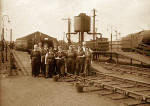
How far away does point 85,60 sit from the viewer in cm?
1227

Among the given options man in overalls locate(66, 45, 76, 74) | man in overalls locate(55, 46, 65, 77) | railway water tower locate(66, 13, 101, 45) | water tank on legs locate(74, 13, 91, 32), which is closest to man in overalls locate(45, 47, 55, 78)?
man in overalls locate(55, 46, 65, 77)

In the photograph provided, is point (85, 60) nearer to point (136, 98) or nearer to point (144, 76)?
point (144, 76)

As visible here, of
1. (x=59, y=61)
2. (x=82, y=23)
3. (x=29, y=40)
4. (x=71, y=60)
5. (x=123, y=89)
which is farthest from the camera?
(x=29, y=40)

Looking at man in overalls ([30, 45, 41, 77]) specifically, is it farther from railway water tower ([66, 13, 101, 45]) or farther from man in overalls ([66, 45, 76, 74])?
Answer: railway water tower ([66, 13, 101, 45])

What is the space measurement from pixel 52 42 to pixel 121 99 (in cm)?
1745

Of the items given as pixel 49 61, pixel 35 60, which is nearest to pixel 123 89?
pixel 49 61

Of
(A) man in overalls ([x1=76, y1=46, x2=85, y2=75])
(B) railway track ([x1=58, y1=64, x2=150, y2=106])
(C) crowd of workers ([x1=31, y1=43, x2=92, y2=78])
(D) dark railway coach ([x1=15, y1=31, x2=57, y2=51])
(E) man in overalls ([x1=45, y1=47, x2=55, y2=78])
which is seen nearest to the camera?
(B) railway track ([x1=58, y1=64, x2=150, y2=106])

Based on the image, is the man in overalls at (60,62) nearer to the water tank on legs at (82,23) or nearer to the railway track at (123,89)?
the railway track at (123,89)

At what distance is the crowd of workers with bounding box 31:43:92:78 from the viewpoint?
11875mm

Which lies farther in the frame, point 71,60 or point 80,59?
point 71,60

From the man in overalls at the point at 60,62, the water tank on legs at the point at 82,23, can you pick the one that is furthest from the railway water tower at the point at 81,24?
the man in overalls at the point at 60,62

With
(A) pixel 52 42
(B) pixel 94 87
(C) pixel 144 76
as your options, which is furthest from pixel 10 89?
(A) pixel 52 42

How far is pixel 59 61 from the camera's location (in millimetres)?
11930

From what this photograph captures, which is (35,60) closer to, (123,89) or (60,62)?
(60,62)
